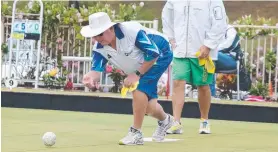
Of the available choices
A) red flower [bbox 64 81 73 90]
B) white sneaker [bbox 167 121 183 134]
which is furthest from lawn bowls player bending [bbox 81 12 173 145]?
red flower [bbox 64 81 73 90]

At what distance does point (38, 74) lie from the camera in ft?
42.6

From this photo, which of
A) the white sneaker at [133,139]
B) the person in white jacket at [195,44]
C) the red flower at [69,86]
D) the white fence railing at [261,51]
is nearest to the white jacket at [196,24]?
the person in white jacket at [195,44]

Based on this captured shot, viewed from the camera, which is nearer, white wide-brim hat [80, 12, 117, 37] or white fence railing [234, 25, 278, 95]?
white wide-brim hat [80, 12, 117, 37]

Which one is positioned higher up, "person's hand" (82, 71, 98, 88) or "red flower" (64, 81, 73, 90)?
"person's hand" (82, 71, 98, 88)

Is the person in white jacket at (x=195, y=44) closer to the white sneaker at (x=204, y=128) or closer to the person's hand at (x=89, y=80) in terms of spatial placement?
the white sneaker at (x=204, y=128)

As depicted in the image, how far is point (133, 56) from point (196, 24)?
156 cm

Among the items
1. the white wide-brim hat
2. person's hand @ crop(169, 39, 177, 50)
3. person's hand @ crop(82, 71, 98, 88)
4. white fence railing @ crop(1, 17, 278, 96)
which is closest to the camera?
the white wide-brim hat

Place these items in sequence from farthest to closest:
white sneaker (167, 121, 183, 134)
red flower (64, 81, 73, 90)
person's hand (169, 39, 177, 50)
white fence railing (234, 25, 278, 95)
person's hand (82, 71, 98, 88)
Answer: red flower (64, 81, 73, 90) < white fence railing (234, 25, 278, 95) < person's hand (169, 39, 177, 50) < white sneaker (167, 121, 183, 134) < person's hand (82, 71, 98, 88)

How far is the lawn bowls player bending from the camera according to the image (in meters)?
6.60

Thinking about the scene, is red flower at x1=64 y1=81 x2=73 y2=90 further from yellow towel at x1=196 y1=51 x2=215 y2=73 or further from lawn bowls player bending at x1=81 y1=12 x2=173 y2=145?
lawn bowls player bending at x1=81 y1=12 x2=173 y2=145

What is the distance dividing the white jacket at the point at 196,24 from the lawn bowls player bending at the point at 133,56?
1150 mm

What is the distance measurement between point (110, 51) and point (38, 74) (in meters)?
6.33

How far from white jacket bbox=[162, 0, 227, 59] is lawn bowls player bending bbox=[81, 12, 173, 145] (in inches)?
45.3

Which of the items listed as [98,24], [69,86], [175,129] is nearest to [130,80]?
[98,24]
